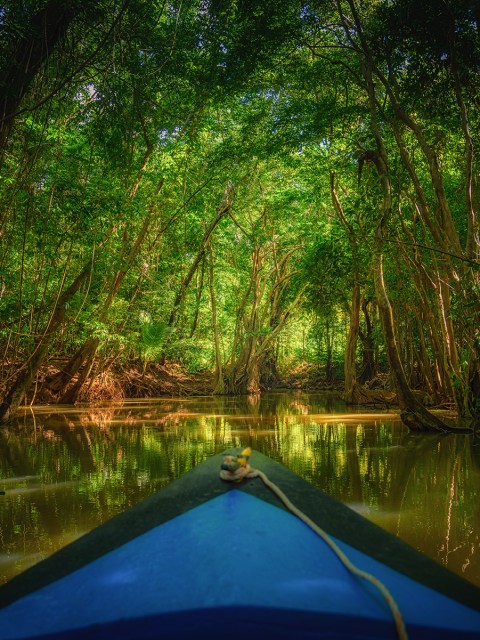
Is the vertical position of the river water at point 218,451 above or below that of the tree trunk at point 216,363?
below

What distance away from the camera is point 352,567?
1451mm

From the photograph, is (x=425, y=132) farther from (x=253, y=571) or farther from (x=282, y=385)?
(x=282, y=385)

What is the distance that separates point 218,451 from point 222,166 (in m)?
9.33

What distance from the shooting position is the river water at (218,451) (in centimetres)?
334

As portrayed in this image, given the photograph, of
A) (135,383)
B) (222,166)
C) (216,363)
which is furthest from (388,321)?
(216,363)

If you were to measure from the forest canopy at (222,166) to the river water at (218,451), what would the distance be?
1.41 meters

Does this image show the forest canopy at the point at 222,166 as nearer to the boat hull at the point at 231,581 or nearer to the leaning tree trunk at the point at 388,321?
the leaning tree trunk at the point at 388,321

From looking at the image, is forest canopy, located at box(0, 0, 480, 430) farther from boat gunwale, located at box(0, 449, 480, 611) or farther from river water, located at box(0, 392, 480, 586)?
boat gunwale, located at box(0, 449, 480, 611)

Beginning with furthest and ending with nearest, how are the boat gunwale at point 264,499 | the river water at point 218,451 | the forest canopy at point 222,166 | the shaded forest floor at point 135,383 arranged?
the shaded forest floor at point 135,383 → the forest canopy at point 222,166 → the river water at point 218,451 → the boat gunwale at point 264,499

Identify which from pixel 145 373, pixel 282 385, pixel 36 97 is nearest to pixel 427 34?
pixel 36 97

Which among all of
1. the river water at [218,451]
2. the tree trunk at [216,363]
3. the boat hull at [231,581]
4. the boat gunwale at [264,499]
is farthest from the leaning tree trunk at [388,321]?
the tree trunk at [216,363]

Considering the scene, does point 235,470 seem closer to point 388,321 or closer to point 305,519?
point 305,519

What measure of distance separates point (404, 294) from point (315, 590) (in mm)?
12384

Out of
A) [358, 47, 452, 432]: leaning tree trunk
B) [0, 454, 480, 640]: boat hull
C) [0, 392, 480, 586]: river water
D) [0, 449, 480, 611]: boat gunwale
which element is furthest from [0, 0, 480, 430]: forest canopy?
[0, 454, 480, 640]: boat hull
